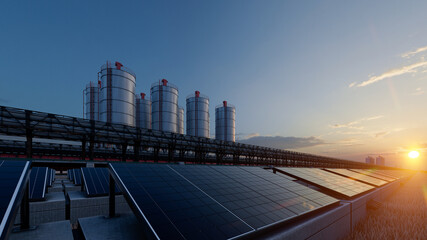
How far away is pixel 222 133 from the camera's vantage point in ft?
294

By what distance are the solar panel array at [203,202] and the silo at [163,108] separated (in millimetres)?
55049

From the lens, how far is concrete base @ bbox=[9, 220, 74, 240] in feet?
21.7

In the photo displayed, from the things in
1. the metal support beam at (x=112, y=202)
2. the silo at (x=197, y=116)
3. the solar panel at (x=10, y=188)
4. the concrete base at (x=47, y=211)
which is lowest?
the concrete base at (x=47, y=211)

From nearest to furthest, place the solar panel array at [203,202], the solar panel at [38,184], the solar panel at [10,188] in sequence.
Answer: the solar panel at [10,188] → the solar panel array at [203,202] → the solar panel at [38,184]

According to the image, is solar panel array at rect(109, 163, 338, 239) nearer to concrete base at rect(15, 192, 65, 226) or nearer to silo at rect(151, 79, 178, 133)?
concrete base at rect(15, 192, 65, 226)

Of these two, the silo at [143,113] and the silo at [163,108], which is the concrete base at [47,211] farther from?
the silo at [143,113]

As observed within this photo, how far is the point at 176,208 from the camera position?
691 cm

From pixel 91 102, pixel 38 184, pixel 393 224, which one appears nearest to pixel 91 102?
pixel 91 102

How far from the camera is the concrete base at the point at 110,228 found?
6.72 metres

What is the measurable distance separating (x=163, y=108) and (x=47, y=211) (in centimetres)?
5504

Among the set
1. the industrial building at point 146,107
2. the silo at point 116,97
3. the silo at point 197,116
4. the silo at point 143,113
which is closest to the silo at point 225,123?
the industrial building at point 146,107

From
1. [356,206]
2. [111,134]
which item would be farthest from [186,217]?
[111,134]

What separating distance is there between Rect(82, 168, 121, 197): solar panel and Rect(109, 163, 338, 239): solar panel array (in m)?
5.82

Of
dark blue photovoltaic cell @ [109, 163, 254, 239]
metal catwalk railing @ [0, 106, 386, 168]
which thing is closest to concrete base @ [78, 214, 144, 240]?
dark blue photovoltaic cell @ [109, 163, 254, 239]
